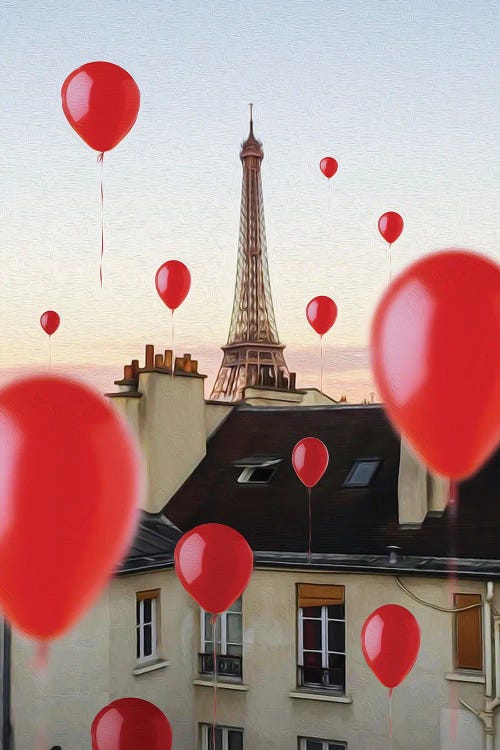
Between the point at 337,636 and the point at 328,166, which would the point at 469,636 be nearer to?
the point at 337,636

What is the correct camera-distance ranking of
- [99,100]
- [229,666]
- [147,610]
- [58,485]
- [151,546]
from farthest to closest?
1. [229,666]
2. [151,546]
3. [147,610]
4. [99,100]
5. [58,485]

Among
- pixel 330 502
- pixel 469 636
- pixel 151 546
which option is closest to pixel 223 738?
pixel 151 546

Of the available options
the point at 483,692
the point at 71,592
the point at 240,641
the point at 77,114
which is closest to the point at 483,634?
the point at 483,692

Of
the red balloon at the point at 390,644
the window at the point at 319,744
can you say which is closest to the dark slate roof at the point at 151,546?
the window at the point at 319,744

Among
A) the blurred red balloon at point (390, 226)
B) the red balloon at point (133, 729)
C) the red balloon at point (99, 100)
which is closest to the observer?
the red balloon at point (133, 729)

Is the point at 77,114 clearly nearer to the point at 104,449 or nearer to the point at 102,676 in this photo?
the point at 104,449

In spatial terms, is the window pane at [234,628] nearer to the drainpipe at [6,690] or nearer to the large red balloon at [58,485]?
the drainpipe at [6,690]

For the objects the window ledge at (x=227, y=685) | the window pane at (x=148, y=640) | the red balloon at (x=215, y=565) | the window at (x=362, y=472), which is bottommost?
the window ledge at (x=227, y=685)
